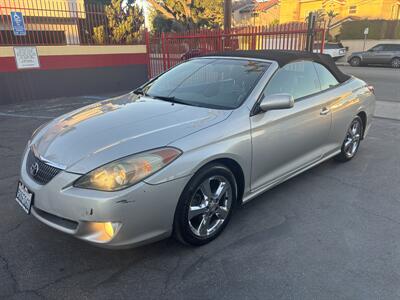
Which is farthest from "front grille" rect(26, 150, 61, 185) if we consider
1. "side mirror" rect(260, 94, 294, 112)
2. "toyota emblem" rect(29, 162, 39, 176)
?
"side mirror" rect(260, 94, 294, 112)

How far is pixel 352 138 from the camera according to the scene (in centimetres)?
473

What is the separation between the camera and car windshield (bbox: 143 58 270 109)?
10.7 feet

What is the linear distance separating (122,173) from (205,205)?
802 mm

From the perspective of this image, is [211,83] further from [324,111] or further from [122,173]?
[122,173]

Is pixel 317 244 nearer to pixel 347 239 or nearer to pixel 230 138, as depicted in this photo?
pixel 347 239

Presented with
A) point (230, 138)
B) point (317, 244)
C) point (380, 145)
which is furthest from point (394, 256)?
point (380, 145)

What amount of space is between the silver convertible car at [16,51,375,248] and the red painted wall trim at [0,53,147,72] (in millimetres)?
6864

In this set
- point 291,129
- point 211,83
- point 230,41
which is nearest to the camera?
point 291,129

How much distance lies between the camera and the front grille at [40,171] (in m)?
2.46

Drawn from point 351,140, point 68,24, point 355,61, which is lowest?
point 355,61

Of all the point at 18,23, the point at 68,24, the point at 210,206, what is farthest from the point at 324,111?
the point at 68,24

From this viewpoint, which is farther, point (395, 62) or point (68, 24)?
point (395, 62)

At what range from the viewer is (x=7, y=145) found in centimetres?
553

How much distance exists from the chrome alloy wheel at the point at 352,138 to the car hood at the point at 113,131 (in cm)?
243
